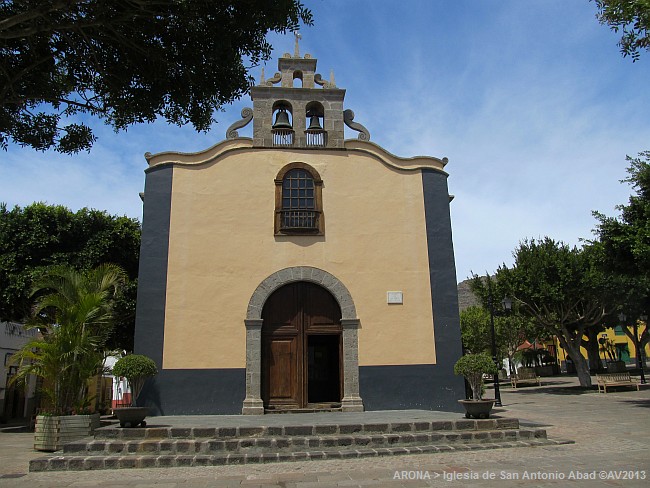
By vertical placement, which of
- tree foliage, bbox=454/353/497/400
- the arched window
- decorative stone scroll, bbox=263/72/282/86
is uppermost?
decorative stone scroll, bbox=263/72/282/86

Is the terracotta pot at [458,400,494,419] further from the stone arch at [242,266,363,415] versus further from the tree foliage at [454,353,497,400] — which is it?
the stone arch at [242,266,363,415]

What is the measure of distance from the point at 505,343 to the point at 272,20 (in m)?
37.5

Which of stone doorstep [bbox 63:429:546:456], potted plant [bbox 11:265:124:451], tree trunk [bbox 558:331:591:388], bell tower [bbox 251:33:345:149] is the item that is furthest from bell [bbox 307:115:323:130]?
tree trunk [bbox 558:331:591:388]

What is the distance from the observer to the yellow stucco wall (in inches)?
488

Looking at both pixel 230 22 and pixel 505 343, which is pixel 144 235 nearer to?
pixel 230 22

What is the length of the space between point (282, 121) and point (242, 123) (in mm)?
1095

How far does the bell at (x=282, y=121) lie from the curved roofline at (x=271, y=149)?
0.63 metres

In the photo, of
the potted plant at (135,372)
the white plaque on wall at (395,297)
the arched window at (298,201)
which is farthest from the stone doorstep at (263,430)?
the arched window at (298,201)

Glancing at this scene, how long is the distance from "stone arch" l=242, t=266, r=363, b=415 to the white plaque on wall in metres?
0.95

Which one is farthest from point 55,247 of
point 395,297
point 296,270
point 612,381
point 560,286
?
point 612,381

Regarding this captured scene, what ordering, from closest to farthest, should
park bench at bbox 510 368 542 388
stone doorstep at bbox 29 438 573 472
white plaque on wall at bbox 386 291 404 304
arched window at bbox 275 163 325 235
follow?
1. stone doorstep at bbox 29 438 573 472
2. white plaque on wall at bbox 386 291 404 304
3. arched window at bbox 275 163 325 235
4. park bench at bbox 510 368 542 388

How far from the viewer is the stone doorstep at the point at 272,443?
8406 millimetres

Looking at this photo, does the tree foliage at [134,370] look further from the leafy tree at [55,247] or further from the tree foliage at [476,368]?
the tree foliage at [476,368]

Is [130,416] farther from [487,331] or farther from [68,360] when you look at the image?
[487,331]
